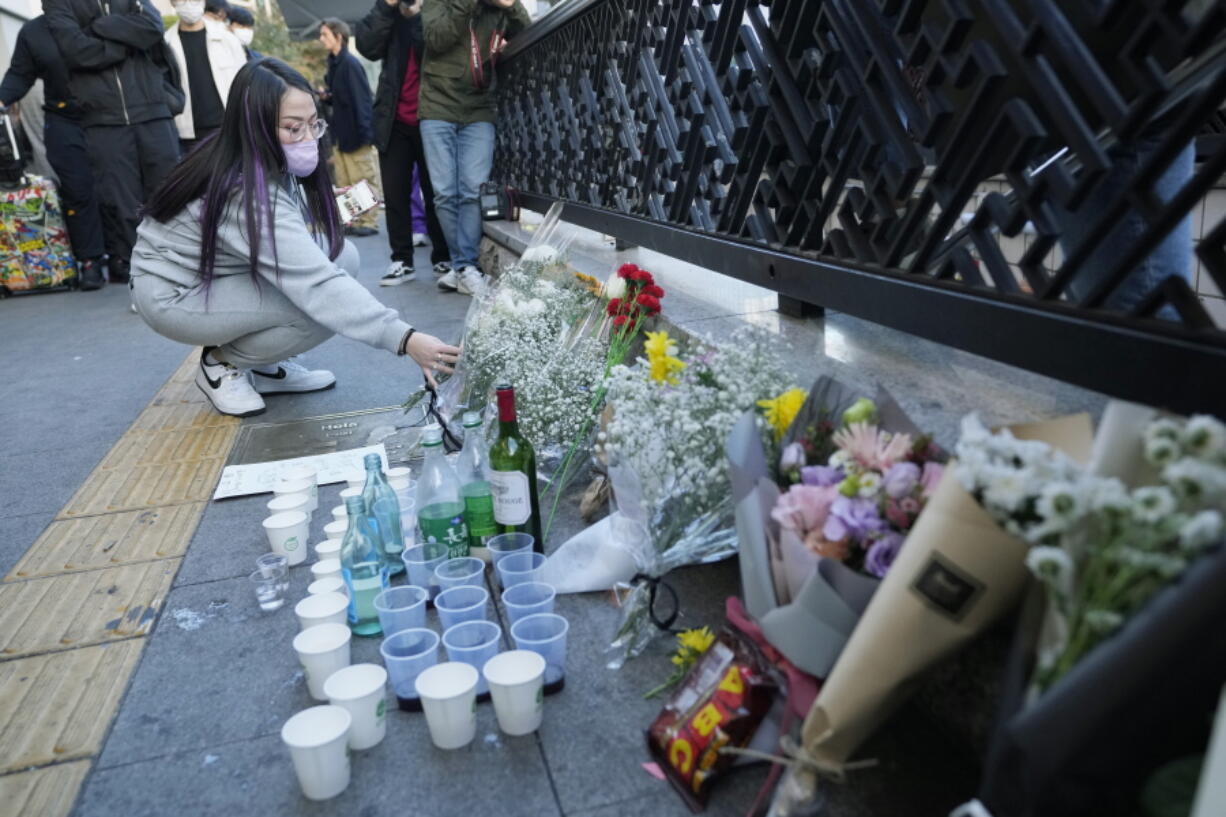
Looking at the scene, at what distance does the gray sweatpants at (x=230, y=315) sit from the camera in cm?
412

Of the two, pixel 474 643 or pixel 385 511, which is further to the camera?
pixel 385 511

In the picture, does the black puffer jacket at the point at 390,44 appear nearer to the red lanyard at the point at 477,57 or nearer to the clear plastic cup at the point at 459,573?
the red lanyard at the point at 477,57

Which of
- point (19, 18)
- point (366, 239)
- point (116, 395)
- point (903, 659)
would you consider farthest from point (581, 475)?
point (19, 18)

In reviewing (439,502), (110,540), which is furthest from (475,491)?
(110,540)

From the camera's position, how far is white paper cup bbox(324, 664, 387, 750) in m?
1.86

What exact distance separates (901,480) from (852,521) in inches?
4.5

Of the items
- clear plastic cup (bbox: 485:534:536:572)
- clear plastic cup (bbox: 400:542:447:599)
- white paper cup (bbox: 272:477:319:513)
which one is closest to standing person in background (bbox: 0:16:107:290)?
white paper cup (bbox: 272:477:319:513)

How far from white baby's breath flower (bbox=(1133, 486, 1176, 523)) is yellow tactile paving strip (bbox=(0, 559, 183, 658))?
237cm

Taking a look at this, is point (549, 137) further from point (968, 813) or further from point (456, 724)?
point (968, 813)

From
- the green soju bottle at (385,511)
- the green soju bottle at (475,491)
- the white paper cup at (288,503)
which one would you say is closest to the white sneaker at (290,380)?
the white paper cup at (288,503)

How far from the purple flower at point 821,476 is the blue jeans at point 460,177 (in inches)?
211

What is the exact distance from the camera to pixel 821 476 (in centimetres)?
177

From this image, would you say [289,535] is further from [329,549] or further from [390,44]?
[390,44]

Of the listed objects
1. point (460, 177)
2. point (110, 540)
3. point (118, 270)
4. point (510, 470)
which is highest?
point (460, 177)
